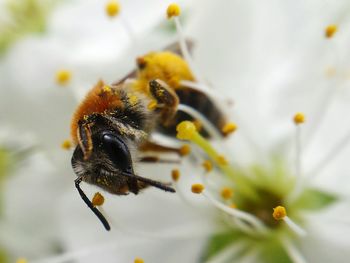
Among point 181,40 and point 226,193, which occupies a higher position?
point 181,40

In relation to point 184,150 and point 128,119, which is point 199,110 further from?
point 128,119

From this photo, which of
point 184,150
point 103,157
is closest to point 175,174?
point 184,150

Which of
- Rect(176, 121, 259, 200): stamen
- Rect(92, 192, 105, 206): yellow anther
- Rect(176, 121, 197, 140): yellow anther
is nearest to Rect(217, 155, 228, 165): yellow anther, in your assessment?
Rect(176, 121, 259, 200): stamen

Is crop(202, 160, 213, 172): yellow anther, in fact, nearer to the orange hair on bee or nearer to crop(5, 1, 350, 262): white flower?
crop(5, 1, 350, 262): white flower

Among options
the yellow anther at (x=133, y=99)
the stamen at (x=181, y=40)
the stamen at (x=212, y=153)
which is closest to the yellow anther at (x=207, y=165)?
the stamen at (x=212, y=153)

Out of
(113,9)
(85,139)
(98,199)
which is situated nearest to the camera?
(85,139)

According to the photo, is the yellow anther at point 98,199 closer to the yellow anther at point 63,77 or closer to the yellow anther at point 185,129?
the yellow anther at point 185,129

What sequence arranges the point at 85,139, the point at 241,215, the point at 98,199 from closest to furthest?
the point at 85,139 → the point at 98,199 → the point at 241,215
